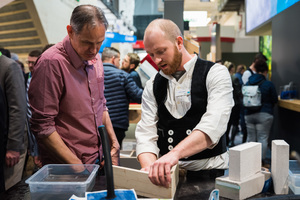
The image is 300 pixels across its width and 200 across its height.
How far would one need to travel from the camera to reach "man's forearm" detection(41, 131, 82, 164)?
4.89 ft

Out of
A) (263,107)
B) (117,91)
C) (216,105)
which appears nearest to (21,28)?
(117,91)

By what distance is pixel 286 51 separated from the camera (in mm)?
4957

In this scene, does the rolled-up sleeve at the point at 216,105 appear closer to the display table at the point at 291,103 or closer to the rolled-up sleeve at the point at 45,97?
the rolled-up sleeve at the point at 45,97

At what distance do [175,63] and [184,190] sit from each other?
0.62 m

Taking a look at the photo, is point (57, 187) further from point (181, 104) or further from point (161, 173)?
point (181, 104)

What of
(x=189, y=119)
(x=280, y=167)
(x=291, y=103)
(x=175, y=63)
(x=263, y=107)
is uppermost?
(x=175, y=63)

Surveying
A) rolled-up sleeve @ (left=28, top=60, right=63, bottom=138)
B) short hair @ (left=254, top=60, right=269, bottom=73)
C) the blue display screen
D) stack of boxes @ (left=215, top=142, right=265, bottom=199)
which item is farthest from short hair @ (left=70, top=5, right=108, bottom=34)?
the blue display screen

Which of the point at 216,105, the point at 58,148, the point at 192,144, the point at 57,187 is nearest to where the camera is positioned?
the point at 57,187

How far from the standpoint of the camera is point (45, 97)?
1.49 meters

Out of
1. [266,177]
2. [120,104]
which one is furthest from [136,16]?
[266,177]

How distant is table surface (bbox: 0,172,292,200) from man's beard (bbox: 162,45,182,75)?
525 mm

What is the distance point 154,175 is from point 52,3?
21.3 ft

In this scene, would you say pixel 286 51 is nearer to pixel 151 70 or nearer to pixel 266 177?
pixel 151 70

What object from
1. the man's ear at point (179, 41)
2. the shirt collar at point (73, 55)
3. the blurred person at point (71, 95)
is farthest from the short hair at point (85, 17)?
the man's ear at point (179, 41)
